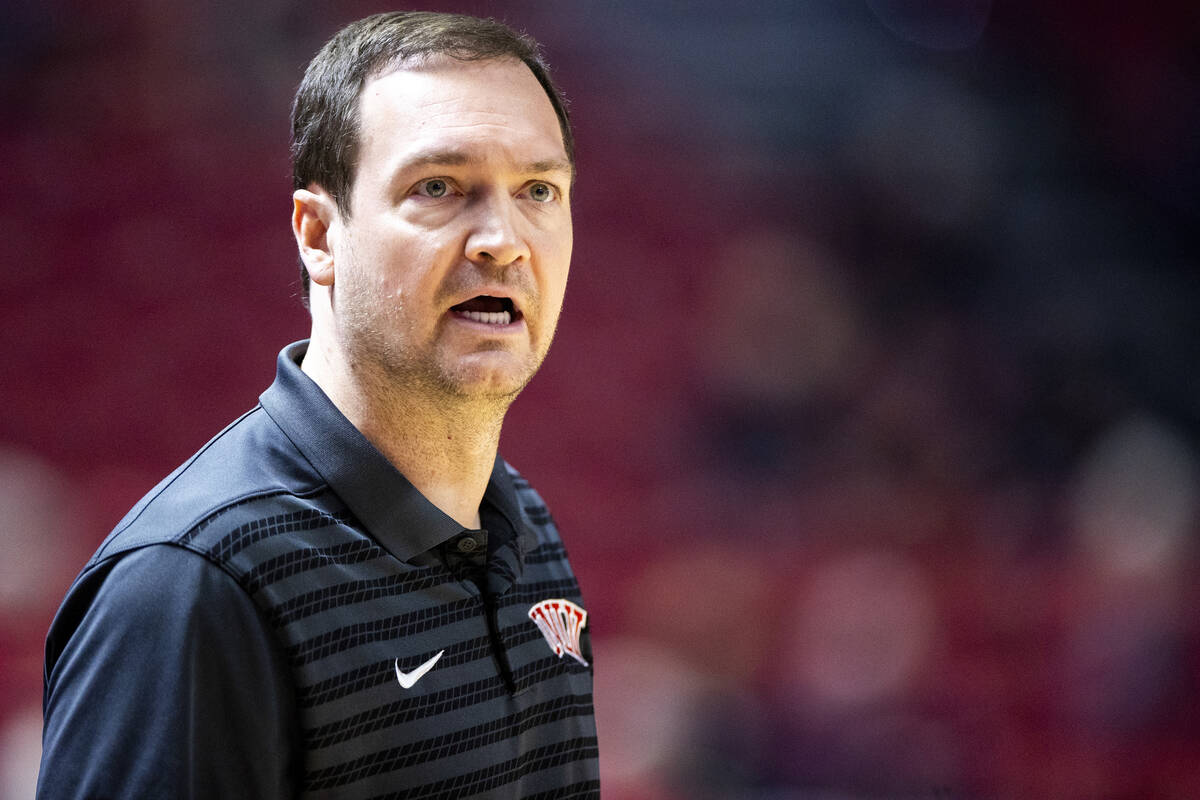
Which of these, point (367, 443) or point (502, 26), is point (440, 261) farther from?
point (502, 26)

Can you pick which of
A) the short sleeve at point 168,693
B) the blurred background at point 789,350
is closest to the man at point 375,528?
the short sleeve at point 168,693

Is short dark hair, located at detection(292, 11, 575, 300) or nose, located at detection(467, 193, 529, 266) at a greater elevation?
short dark hair, located at detection(292, 11, 575, 300)

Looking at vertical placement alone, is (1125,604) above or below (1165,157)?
below

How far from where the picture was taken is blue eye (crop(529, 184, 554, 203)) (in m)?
1.10

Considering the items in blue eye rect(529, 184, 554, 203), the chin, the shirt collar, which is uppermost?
blue eye rect(529, 184, 554, 203)

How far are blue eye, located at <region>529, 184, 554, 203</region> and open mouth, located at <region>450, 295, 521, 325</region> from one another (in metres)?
0.10

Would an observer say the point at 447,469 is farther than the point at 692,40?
No

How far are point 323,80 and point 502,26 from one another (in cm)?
18

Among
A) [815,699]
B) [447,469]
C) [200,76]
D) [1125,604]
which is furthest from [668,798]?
[200,76]

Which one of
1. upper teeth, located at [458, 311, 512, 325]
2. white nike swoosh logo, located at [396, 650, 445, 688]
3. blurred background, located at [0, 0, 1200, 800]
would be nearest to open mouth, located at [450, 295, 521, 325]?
upper teeth, located at [458, 311, 512, 325]

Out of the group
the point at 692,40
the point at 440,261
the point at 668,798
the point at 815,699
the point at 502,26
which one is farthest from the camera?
the point at 692,40

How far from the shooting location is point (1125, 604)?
2850 millimetres

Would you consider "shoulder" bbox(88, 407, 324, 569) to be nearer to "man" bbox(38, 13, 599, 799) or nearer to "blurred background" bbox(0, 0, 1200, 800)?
"man" bbox(38, 13, 599, 799)

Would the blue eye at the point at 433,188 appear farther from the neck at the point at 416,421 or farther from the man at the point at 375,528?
the neck at the point at 416,421
